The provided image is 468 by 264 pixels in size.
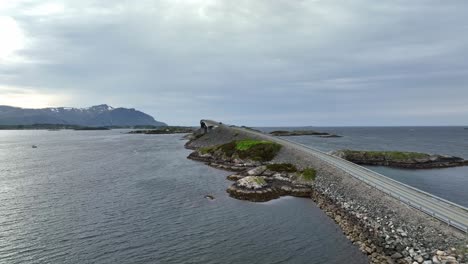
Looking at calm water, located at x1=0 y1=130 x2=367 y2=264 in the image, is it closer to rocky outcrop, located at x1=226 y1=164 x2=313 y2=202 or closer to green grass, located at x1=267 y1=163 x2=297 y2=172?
rocky outcrop, located at x1=226 y1=164 x2=313 y2=202

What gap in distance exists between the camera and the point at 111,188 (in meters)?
58.1

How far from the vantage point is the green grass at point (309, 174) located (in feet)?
190

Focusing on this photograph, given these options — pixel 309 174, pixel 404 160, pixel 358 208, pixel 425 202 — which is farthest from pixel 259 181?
pixel 404 160

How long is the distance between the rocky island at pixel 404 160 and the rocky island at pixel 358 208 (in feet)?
88.3

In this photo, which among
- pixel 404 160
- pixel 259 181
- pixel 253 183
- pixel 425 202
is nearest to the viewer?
pixel 425 202

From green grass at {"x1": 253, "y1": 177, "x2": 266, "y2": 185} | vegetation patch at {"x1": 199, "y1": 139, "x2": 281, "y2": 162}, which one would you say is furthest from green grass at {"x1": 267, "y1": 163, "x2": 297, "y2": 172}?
vegetation patch at {"x1": 199, "y1": 139, "x2": 281, "y2": 162}

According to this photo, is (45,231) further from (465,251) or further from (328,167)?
(328,167)

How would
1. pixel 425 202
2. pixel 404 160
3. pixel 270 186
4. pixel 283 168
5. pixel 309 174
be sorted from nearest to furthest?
1. pixel 425 202
2. pixel 270 186
3. pixel 309 174
4. pixel 283 168
5. pixel 404 160

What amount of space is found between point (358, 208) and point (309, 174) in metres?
20.0

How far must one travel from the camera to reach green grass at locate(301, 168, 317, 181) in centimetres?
5796

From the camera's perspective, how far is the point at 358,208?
39250 millimetres

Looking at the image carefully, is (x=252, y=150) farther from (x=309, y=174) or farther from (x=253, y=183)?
(x=253, y=183)

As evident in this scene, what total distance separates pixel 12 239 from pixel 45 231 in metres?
3.08

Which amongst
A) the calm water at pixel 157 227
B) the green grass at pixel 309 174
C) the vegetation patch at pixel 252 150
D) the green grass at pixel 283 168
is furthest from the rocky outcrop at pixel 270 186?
the vegetation patch at pixel 252 150
